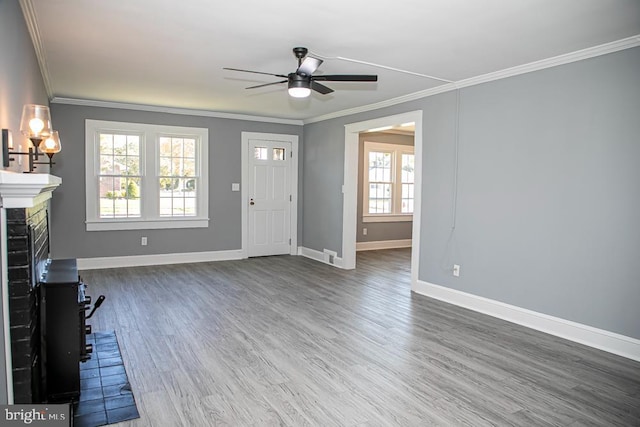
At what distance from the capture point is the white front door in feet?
24.8

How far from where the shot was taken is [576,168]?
3707 mm

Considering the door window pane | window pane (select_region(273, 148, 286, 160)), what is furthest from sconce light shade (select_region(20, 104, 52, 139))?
window pane (select_region(273, 148, 286, 160))

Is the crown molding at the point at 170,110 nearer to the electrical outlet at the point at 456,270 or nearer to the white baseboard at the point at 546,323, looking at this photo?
the white baseboard at the point at 546,323

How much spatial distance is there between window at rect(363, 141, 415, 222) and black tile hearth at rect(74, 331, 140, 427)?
5.98 metres

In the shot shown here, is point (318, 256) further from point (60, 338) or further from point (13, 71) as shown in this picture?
point (13, 71)

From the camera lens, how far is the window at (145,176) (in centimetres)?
636

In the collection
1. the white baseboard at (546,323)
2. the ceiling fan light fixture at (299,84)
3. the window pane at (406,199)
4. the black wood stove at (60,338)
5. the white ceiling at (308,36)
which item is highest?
the white ceiling at (308,36)

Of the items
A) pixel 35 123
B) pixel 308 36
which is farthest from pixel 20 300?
pixel 308 36

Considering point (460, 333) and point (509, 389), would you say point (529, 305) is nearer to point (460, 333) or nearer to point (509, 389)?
point (460, 333)

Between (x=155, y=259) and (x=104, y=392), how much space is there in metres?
4.31

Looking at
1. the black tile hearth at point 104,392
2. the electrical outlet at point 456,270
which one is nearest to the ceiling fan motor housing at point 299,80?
the black tile hearth at point 104,392

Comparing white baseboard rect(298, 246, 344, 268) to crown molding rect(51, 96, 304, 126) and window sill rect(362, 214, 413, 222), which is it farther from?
crown molding rect(51, 96, 304, 126)

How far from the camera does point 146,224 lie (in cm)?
670

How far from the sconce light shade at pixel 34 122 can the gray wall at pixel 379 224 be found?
6290 mm
